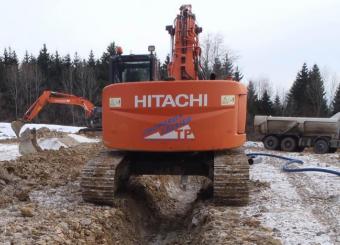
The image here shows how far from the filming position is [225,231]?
4879mm

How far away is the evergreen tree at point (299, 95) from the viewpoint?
47859 millimetres

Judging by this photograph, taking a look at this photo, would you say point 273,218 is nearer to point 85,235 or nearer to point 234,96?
point 234,96

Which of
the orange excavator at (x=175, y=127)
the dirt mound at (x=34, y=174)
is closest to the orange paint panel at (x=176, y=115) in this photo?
the orange excavator at (x=175, y=127)

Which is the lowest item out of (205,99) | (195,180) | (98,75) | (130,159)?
(195,180)

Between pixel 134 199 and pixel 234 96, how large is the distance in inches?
92.2

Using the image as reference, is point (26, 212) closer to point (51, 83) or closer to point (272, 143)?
point (272, 143)

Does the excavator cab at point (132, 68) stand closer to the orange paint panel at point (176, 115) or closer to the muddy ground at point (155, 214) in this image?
the muddy ground at point (155, 214)

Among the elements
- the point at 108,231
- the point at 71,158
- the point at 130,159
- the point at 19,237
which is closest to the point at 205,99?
the point at 130,159

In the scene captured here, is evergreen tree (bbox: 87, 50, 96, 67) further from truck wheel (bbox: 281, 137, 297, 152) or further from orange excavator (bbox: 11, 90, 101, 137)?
truck wheel (bbox: 281, 137, 297, 152)

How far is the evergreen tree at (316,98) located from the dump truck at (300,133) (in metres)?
28.7

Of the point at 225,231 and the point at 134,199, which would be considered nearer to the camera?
the point at 225,231

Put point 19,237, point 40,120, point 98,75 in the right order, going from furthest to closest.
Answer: point 98,75, point 40,120, point 19,237

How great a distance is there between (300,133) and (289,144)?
656 mm

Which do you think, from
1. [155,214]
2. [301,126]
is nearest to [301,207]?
[155,214]
